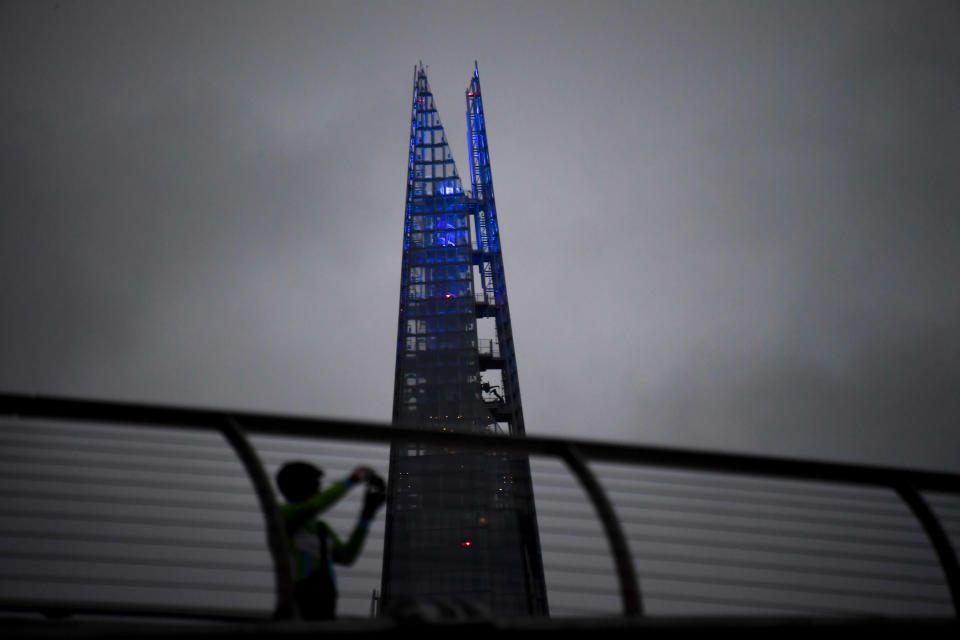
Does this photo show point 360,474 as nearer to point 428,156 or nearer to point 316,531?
point 316,531

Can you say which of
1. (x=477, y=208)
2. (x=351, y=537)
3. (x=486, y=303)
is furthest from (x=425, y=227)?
(x=351, y=537)

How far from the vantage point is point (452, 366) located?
24.1 metres

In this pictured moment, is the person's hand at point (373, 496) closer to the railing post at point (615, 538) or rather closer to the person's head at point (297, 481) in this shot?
the person's head at point (297, 481)

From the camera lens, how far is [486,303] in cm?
2745

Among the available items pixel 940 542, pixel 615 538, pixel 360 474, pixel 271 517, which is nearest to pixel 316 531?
pixel 360 474

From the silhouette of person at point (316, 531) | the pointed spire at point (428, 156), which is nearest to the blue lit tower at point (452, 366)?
the pointed spire at point (428, 156)

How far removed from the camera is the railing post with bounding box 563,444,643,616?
6.70 ft

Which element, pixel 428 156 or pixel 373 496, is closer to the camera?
pixel 373 496

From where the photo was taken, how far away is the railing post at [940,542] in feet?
7.94

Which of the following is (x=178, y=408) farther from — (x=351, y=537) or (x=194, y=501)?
(x=351, y=537)

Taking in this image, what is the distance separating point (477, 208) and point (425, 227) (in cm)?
290

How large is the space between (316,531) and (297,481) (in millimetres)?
241

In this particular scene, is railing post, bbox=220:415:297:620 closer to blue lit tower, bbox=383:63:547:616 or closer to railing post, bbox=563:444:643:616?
railing post, bbox=563:444:643:616

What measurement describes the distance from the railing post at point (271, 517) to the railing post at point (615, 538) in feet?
3.58
